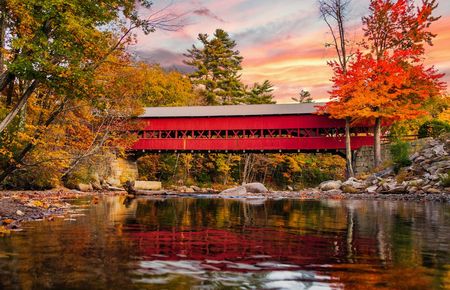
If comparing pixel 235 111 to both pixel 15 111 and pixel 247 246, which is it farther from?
pixel 247 246

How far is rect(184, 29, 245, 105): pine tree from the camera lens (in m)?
49.1

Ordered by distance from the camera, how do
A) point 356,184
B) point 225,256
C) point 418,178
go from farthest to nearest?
→ 1. point 356,184
2. point 418,178
3. point 225,256

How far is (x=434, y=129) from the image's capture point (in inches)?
979

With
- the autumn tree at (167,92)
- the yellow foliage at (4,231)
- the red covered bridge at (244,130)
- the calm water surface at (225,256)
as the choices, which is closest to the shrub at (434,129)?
the red covered bridge at (244,130)

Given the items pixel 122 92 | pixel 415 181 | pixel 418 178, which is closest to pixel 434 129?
pixel 418 178

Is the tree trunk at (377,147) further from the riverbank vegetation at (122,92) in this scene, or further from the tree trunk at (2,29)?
the tree trunk at (2,29)

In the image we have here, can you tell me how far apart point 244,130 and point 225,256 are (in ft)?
90.1

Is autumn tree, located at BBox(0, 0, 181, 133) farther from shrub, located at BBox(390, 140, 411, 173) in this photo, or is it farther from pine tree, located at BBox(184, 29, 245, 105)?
pine tree, located at BBox(184, 29, 245, 105)

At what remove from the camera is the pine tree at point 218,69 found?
4912cm

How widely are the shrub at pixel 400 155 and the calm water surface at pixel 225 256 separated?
48.2 ft

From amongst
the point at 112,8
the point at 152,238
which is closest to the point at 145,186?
the point at 112,8

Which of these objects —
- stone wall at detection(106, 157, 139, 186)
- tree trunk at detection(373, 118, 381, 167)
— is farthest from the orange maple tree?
stone wall at detection(106, 157, 139, 186)

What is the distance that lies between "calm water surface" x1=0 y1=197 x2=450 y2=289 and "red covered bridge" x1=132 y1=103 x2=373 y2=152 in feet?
73.6

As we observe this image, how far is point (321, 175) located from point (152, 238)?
4392 cm
